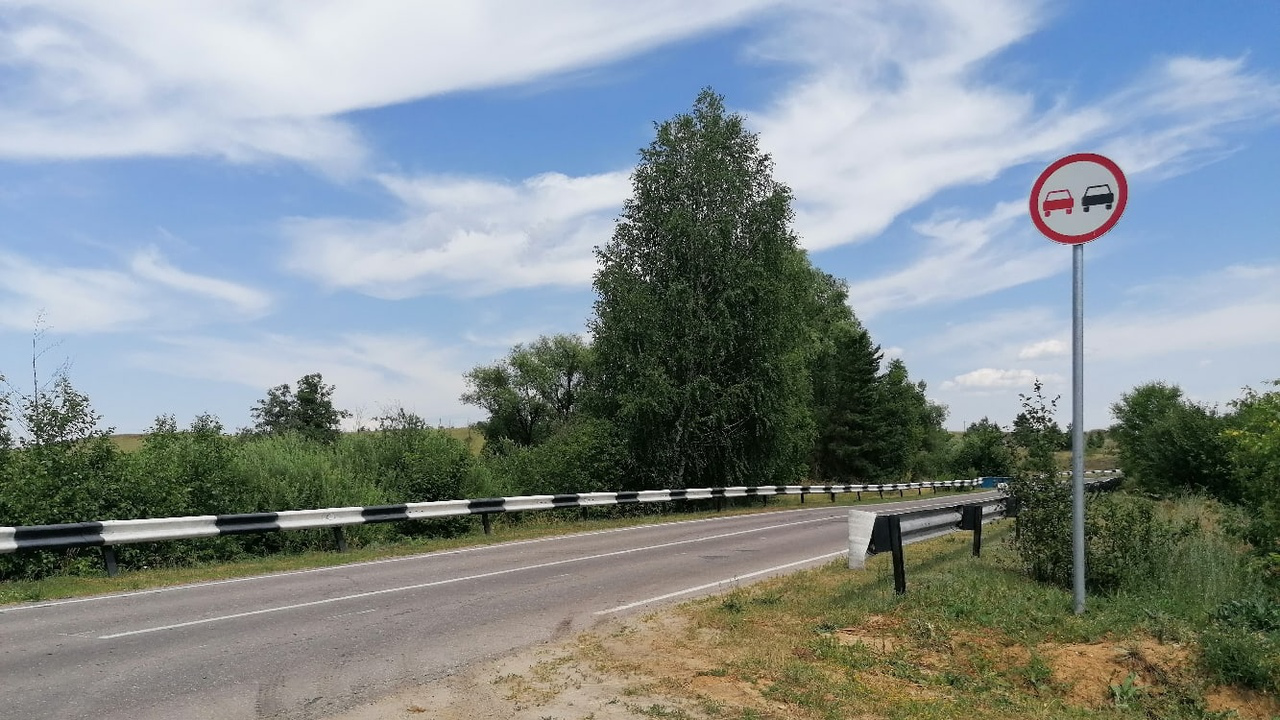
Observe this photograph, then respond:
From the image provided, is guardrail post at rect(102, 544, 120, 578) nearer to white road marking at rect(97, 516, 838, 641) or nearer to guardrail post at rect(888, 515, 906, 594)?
white road marking at rect(97, 516, 838, 641)

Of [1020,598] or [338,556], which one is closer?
[1020,598]

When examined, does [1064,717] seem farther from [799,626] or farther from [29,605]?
[29,605]

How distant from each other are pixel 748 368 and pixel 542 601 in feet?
82.3

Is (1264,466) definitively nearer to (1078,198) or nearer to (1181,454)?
(1078,198)

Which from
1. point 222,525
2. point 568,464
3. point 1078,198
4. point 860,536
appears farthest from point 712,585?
point 568,464

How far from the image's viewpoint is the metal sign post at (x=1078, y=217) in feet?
25.4

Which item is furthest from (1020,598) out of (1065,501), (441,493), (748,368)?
(748,368)

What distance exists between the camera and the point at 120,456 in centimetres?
1678

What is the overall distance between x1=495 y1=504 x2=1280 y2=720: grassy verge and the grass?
0.02 m

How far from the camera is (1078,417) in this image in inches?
307

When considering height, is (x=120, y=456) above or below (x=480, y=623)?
above

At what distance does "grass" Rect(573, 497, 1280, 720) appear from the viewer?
6.04 m

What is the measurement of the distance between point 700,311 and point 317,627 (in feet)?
83.9

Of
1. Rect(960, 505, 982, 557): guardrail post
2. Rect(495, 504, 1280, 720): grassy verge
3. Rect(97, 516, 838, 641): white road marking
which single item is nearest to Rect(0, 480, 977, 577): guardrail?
Rect(97, 516, 838, 641): white road marking
